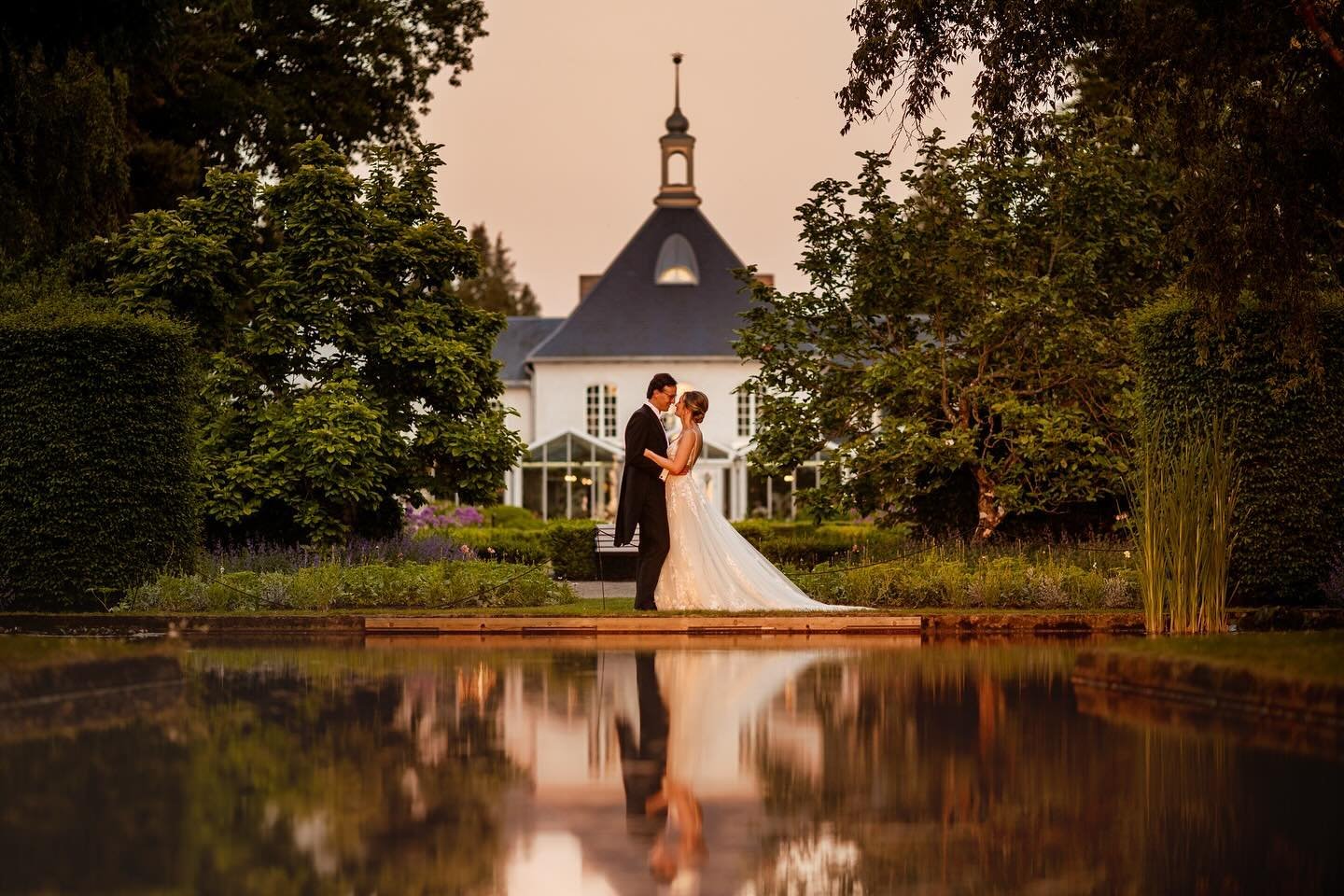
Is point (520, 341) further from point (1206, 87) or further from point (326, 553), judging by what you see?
point (1206, 87)

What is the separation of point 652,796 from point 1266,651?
5.06 meters

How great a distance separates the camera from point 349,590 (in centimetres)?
2003

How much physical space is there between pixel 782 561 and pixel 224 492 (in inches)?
354

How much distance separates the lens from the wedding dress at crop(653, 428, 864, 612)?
19.8 m

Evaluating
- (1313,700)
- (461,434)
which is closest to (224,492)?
(461,434)

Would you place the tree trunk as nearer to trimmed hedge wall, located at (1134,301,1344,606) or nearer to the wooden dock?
trimmed hedge wall, located at (1134,301,1344,606)

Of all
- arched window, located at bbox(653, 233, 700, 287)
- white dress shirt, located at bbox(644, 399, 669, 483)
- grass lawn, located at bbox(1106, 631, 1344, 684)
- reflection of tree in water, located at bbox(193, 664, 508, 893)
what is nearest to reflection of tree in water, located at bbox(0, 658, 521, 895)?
reflection of tree in water, located at bbox(193, 664, 508, 893)

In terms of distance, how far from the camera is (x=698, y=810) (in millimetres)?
7363

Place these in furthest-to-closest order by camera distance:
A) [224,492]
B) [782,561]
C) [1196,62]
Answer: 1. [782,561]
2. [224,492]
3. [1196,62]

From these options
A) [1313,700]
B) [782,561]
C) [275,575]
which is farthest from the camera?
[782,561]

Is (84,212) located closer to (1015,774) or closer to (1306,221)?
(1306,221)

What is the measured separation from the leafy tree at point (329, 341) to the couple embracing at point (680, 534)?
Answer: 238 inches

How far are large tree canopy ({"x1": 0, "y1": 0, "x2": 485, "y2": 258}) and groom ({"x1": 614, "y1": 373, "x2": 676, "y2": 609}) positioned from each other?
8775 mm

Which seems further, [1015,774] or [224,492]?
[224,492]
